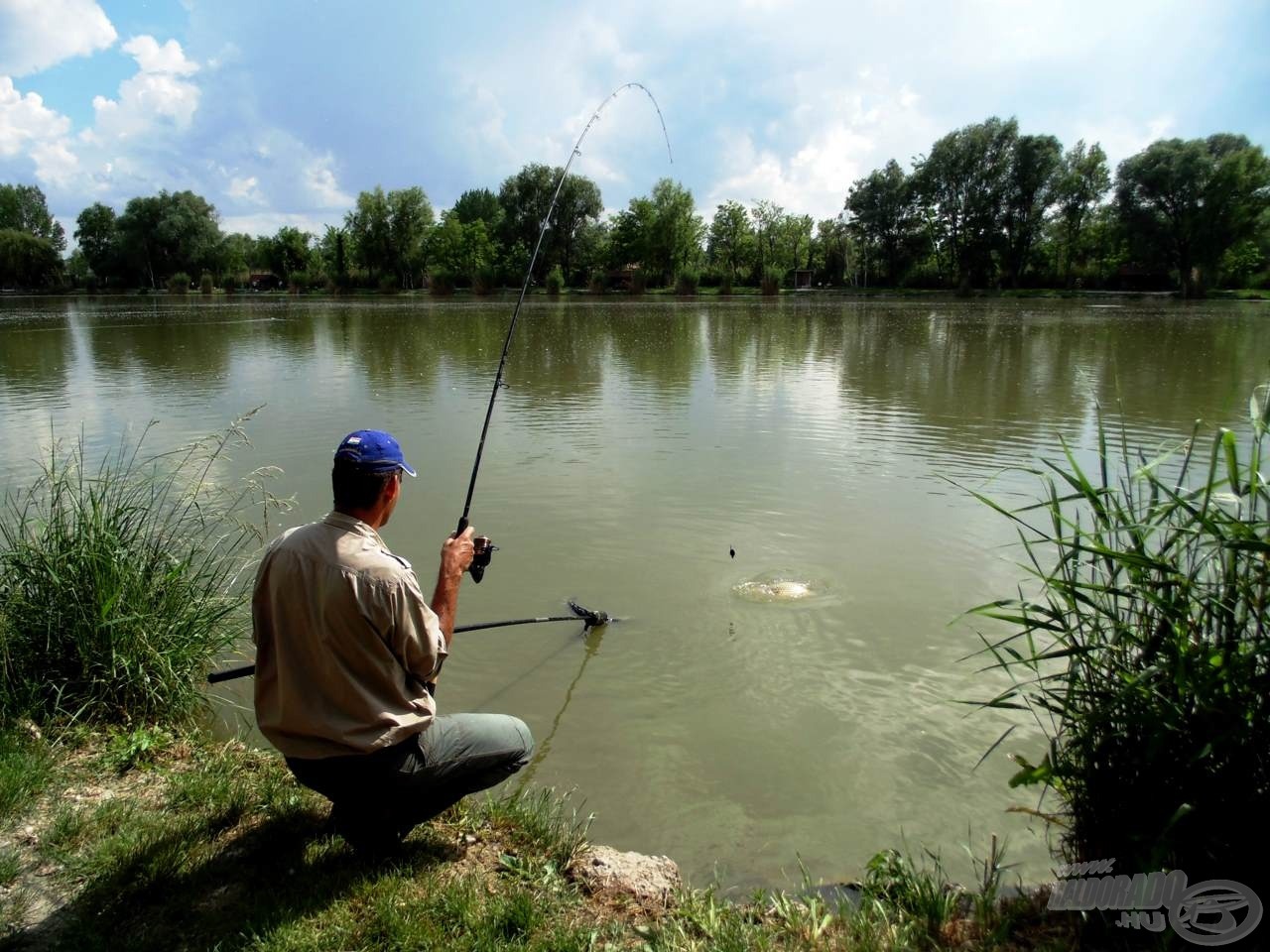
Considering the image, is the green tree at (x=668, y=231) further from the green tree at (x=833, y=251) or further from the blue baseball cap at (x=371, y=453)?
the blue baseball cap at (x=371, y=453)

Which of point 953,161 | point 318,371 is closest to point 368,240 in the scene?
point 953,161

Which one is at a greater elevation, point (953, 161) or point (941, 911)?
point (953, 161)

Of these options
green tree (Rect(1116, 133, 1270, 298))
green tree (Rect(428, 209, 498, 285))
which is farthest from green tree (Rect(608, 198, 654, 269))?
green tree (Rect(1116, 133, 1270, 298))

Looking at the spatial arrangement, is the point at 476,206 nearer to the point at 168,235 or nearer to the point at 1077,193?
the point at 168,235

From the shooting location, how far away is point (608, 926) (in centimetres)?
281

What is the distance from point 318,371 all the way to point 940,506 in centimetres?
1615

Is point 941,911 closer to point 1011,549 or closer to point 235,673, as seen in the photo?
point 235,673

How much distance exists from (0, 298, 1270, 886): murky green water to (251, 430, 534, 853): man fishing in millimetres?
1377

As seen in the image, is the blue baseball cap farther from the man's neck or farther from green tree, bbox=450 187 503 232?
green tree, bbox=450 187 503 232

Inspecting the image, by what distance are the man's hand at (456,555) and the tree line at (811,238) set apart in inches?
2690

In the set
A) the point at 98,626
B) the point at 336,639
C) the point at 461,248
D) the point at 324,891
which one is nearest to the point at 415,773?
the point at 324,891

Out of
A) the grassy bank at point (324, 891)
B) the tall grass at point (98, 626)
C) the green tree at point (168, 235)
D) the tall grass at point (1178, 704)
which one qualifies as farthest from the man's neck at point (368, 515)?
the green tree at point (168, 235)

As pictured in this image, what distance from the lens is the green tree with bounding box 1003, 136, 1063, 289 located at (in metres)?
71.7
